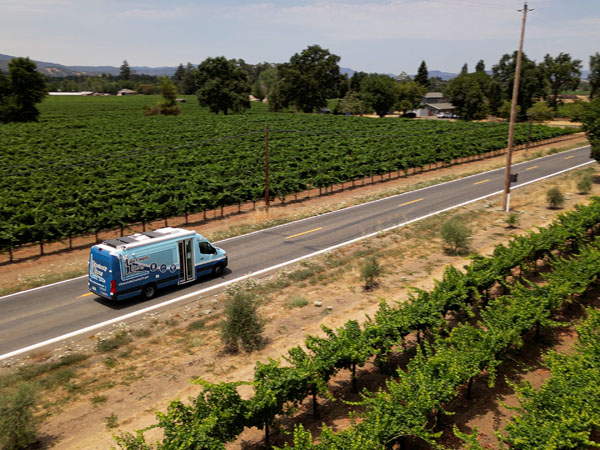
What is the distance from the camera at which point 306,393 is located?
36.0 feet

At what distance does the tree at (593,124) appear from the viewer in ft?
133

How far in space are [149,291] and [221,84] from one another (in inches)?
3982

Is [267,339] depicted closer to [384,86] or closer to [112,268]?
[112,268]

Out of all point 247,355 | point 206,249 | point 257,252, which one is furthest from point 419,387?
point 257,252

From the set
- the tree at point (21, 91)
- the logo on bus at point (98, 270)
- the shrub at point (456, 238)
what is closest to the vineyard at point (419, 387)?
the shrub at point (456, 238)

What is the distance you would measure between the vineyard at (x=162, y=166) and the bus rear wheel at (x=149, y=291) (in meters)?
10.3

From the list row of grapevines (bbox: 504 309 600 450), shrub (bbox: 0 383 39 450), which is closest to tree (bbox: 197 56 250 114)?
shrub (bbox: 0 383 39 450)

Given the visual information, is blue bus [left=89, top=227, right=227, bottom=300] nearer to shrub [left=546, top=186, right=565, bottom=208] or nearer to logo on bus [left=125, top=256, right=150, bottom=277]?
logo on bus [left=125, top=256, right=150, bottom=277]

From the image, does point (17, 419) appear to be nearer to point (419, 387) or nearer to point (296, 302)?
point (419, 387)

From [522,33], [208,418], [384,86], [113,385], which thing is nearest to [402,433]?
[208,418]

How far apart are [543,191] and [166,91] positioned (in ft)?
309

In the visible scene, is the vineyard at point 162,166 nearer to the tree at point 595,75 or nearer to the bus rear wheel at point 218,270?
the bus rear wheel at point 218,270

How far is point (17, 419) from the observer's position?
10.5m

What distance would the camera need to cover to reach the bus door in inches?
835
